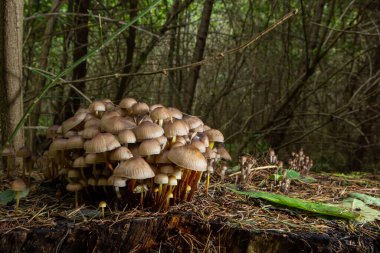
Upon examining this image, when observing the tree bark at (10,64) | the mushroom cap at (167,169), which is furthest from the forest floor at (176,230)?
the tree bark at (10,64)

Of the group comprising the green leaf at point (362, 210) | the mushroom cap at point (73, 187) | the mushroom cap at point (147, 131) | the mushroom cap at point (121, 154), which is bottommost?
the green leaf at point (362, 210)

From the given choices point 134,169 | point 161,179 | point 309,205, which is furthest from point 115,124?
point 309,205

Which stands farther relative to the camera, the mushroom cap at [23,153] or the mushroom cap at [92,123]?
the mushroom cap at [23,153]

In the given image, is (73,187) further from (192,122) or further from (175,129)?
(192,122)

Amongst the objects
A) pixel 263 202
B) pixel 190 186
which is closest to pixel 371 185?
pixel 263 202

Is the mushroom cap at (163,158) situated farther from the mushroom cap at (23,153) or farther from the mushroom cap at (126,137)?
the mushroom cap at (23,153)

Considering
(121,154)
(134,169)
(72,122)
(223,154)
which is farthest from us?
(223,154)

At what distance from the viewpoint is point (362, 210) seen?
2877 millimetres

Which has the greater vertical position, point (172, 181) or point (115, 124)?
point (115, 124)

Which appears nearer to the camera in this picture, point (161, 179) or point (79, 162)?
point (161, 179)

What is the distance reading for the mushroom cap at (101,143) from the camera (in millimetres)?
2332

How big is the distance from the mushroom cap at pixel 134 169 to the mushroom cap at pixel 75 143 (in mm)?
355

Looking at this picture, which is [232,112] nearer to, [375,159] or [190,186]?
[375,159]

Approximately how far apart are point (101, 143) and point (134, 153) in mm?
256
